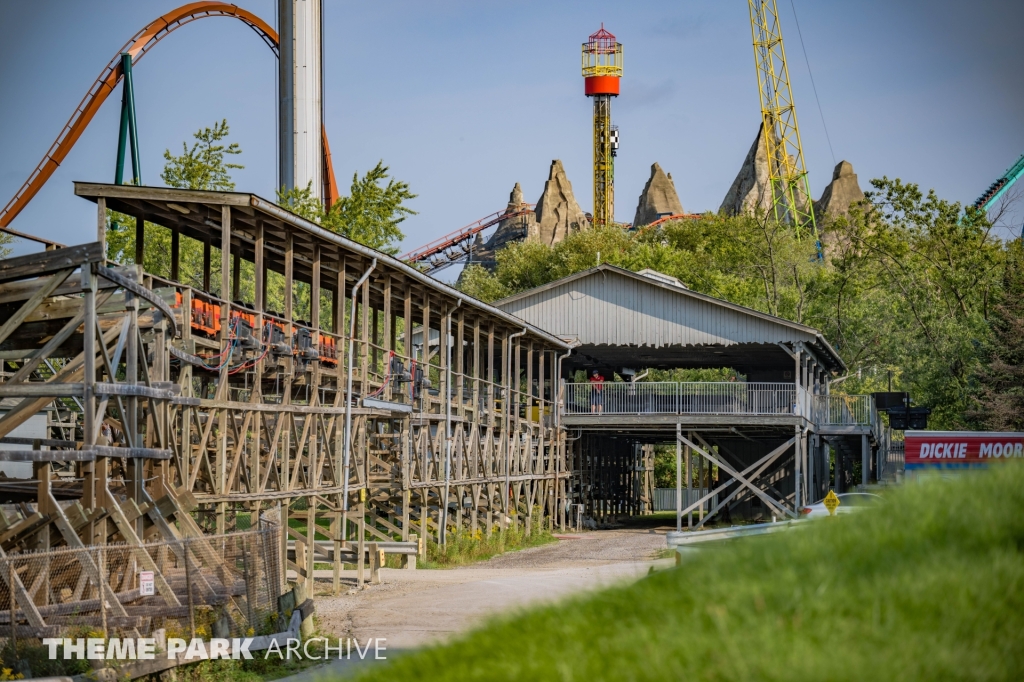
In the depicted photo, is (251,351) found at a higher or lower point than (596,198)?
lower

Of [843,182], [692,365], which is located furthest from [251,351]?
[843,182]

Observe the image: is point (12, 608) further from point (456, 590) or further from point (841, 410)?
point (841, 410)

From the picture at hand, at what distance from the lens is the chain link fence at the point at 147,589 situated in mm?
12188

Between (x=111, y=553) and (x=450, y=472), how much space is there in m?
14.8

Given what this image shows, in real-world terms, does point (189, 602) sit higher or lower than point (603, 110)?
lower

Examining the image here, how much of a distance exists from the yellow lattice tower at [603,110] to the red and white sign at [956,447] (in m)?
71.0

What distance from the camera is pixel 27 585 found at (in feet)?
42.7

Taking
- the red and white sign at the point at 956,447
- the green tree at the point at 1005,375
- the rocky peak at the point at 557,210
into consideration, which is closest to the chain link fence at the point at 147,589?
the red and white sign at the point at 956,447

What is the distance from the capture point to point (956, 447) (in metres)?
29.4

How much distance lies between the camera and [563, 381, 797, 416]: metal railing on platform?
120 ft

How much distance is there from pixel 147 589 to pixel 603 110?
9656 cm

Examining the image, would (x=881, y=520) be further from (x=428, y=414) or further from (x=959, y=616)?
(x=428, y=414)

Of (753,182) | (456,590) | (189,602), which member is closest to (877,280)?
(753,182)

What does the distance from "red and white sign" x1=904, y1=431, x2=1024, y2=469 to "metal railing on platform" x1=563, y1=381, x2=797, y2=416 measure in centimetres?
648
